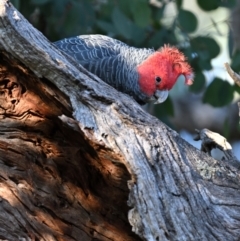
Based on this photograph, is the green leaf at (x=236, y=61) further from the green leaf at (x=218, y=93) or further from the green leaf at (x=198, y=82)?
the green leaf at (x=198, y=82)

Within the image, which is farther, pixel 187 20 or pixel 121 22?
pixel 187 20

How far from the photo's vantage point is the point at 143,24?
270cm

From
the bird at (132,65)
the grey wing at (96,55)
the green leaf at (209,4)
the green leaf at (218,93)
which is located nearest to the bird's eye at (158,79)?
the bird at (132,65)

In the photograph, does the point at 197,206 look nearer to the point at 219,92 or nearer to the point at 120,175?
the point at 120,175

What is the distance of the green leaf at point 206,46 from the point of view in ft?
9.69

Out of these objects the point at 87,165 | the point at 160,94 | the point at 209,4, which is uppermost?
the point at 209,4

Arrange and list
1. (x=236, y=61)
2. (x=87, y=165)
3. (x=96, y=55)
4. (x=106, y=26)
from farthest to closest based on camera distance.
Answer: (x=106, y=26) < (x=236, y=61) < (x=96, y=55) < (x=87, y=165)

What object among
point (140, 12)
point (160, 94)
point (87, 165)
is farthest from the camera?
point (140, 12)

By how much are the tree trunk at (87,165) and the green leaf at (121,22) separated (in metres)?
1.08

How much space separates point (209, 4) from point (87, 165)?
1422mm

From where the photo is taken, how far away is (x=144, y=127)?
1.63 metres

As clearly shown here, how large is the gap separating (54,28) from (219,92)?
934 mm

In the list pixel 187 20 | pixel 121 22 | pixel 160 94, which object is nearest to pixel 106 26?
pixel 121 22

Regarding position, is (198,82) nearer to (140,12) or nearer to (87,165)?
(140,12)
